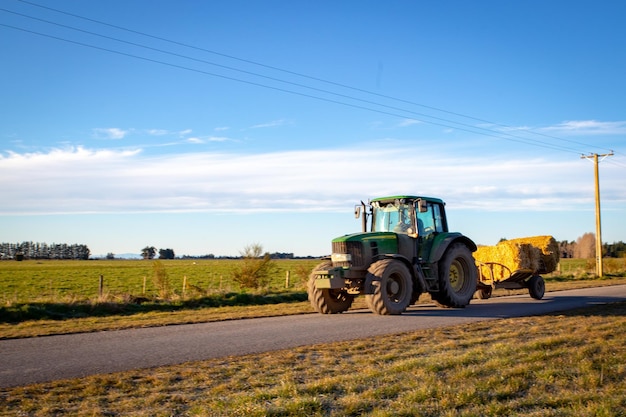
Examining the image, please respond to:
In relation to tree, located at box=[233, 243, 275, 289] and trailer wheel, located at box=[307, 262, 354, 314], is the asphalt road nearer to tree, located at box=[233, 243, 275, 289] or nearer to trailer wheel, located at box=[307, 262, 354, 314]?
trailer wheel, located at box=[307, 262, 354, 314]

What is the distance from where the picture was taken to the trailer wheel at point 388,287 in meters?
14.6

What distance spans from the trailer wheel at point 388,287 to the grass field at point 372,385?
4136 mm

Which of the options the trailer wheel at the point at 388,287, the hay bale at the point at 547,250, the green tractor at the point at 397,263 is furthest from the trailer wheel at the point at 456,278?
the hay bale at the point at 547,250

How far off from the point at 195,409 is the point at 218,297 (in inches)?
546

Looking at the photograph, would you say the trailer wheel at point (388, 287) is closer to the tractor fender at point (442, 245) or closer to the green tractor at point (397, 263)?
the green tractor at point (397, 263)

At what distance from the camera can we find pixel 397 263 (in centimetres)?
1505

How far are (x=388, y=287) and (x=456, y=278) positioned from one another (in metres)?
3.51

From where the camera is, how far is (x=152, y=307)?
18062 mm

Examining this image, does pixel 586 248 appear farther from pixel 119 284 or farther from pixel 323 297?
pixel 323 297

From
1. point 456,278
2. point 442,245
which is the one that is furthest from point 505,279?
point 442,245

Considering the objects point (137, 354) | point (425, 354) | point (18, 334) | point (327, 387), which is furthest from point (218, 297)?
point (327, 387)

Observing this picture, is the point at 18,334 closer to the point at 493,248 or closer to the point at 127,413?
the point at 127,413

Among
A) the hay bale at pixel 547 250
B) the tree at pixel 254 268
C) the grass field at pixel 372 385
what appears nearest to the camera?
the grass field at pixel 372 385

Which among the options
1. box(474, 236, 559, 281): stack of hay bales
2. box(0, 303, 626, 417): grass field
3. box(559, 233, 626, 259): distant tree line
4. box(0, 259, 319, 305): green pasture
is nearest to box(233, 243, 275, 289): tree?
box(0, 259, 319, 305): green pasture
